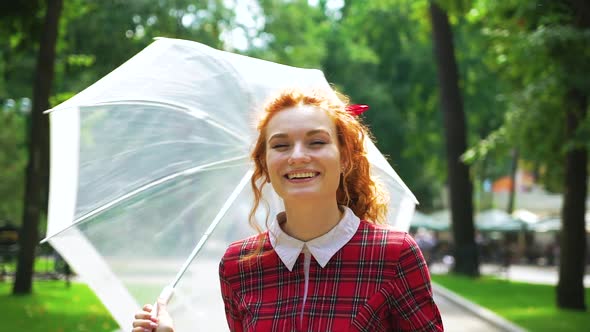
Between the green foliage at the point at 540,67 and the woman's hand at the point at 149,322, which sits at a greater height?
the green foliage at the point at 540,67

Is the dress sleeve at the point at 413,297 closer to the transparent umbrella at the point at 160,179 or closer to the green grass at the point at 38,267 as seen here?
the transparent umbrella at the point at 160,179

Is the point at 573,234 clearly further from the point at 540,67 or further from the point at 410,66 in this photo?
the point at 410,66

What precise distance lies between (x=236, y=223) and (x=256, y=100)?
25.4 inches

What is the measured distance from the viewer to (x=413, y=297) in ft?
9.37

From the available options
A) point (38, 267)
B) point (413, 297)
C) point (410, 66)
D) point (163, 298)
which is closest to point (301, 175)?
Answer: point (413, 297)

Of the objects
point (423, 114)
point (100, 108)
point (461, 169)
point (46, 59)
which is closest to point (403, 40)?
point (423, 114)

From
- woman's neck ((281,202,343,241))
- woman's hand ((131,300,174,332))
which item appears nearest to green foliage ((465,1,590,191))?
woman's neck ((281,202,343,241))

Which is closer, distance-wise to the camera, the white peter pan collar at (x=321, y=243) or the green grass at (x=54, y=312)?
the white peter pan collar at (x=321, y=243)

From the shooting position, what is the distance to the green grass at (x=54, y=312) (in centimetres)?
1228

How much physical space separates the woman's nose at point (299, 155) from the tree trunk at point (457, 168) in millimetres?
25188

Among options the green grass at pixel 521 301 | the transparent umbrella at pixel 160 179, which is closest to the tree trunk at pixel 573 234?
the green grass at pixel 521 301

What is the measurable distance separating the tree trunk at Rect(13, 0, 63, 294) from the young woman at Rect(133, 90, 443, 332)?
13946mm

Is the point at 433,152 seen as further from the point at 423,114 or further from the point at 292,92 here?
the point at 292,92

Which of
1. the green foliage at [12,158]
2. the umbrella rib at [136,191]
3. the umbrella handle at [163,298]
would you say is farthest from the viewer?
the green foliage at [12,158]
